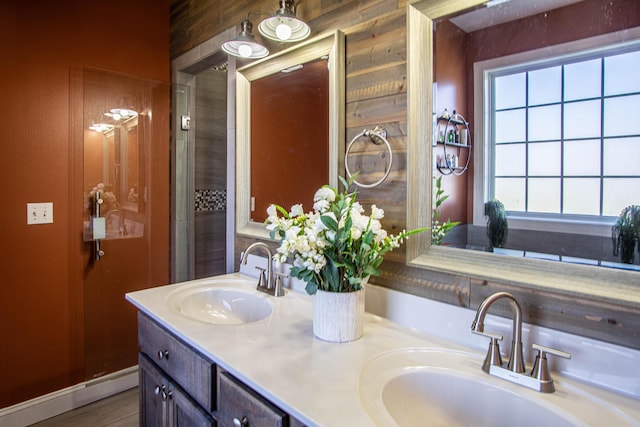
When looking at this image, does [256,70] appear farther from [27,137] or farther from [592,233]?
[592,233]

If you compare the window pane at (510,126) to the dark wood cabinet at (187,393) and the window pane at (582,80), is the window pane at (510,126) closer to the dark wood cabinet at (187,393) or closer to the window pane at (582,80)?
the window pane at (582,80)

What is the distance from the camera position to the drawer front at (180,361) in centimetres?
112

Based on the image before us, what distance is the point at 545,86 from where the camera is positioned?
41.0 inches

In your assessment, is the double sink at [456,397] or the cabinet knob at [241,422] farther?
the cabinet knob at [241,422]

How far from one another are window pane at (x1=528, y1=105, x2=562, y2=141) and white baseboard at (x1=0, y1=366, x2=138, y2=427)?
2.61 metres

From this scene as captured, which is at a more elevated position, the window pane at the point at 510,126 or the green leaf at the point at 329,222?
the window pane at the point at 510,126

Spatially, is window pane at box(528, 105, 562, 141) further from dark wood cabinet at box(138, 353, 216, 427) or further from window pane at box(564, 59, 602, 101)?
dark wood cabinet at box(138, 353, 216, 427)

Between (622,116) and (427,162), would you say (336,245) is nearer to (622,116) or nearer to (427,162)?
(427,162)

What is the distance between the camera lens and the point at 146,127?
2.49 metres

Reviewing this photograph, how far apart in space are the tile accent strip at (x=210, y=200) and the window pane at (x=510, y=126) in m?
2.09

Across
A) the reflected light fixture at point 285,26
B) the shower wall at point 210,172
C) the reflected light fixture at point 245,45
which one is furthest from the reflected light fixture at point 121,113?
the reflected light fixture at point 285,26

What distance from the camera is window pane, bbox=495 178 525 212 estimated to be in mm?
1092

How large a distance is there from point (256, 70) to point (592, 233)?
161cm

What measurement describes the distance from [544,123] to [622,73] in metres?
0.19
